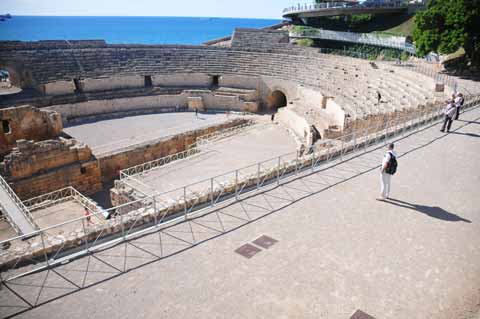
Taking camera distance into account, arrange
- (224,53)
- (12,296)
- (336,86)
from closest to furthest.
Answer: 1. (12,296)
2. (336,86)
3. (224,53)

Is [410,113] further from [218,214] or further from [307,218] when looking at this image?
[218,214]

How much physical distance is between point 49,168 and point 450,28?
2472 centimetres

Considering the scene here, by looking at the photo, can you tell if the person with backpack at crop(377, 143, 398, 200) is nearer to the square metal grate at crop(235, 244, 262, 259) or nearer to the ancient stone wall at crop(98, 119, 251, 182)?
the square metal grate at crop(235, 244, 262, 259)

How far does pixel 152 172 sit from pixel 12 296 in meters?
10.3

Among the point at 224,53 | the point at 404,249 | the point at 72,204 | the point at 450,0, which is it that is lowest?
the point at 72,204

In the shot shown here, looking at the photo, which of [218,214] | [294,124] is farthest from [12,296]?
[294,124]

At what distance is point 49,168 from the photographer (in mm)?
16922

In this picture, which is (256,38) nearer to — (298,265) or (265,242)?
(265,242)

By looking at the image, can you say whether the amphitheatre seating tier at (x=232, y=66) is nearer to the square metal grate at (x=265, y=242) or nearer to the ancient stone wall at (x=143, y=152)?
the ancient stone wall at (x=143, y=152)

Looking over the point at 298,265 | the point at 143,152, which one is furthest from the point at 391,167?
the point at 143,152

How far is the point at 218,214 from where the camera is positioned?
318 inches

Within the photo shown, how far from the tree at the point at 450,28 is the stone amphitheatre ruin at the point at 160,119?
221 centimetres

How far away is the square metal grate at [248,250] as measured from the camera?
6726 mm

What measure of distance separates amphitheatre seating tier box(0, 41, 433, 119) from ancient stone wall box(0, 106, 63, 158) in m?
8.74
